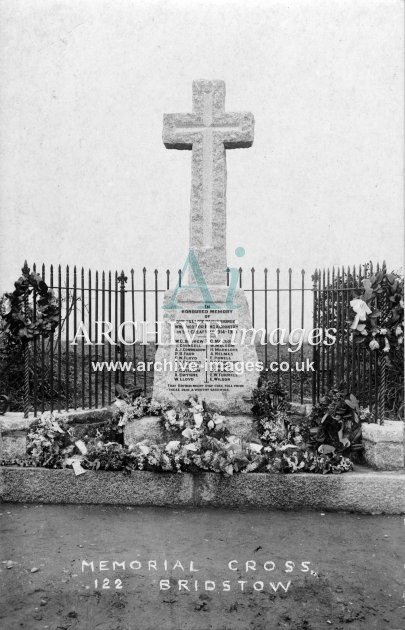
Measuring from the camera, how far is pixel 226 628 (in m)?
2.97

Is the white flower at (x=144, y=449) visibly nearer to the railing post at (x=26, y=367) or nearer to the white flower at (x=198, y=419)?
the white flower at (x=198, y=419)

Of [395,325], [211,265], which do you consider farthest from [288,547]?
[211,265]

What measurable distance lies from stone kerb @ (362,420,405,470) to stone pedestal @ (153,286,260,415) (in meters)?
1.37

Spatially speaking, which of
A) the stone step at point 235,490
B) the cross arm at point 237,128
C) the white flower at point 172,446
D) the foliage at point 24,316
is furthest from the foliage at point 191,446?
the cross arm at point 237,128

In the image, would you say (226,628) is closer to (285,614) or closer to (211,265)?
(285,614)

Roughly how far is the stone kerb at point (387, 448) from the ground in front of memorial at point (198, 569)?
0.59 m

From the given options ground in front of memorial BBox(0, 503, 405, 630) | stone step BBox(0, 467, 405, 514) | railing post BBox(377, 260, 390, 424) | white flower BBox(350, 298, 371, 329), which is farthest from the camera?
white flower BBox(350, 298, 371, 329)

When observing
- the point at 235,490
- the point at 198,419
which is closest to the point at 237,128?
the point at 198,419

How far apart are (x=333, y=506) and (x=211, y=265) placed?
291 cm

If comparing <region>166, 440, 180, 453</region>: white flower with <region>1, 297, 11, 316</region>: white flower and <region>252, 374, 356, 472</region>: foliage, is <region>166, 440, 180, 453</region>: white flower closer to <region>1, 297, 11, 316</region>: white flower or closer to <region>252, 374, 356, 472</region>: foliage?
<region>252, 374, 356, 472</region>: foliage

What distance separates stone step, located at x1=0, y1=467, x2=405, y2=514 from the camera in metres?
4.88

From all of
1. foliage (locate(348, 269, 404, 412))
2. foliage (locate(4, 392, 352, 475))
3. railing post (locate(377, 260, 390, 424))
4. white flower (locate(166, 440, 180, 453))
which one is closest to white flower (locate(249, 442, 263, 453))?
foliage (locate(4, 392, 352, 475))

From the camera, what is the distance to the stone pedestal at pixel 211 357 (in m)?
5.89

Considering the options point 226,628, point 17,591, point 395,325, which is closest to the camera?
point 226,628
